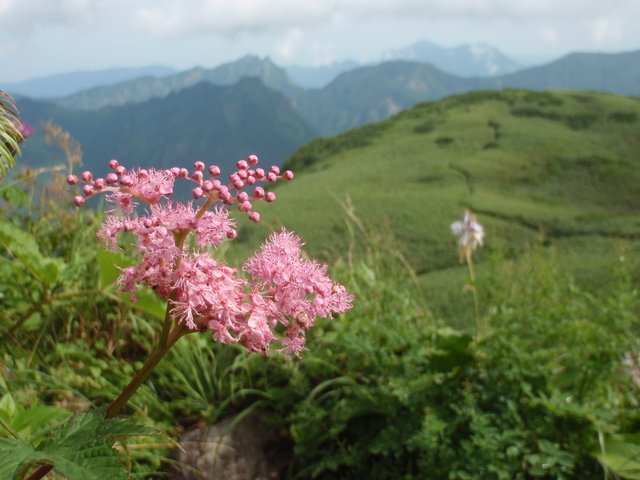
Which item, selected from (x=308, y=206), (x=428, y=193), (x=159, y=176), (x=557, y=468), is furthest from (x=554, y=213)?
(x=159, y=176)

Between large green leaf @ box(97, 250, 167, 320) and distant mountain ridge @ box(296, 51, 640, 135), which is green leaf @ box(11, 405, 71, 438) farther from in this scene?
distant mountain ridge @ box(296, 51, 640, 135)

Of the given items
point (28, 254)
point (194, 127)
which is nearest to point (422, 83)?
point (194, 127)

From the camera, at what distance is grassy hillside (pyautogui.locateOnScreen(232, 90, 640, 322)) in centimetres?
436

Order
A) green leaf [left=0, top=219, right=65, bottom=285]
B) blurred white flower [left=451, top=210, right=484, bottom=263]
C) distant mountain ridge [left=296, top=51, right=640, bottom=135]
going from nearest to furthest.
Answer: green leaf [left=0, top=219, right=65, bottom=285] → blurred white flower [left=451, top=210, right=484, bottom=263] → distant mountain ridge [left=296, top=51, right=640, bottom=135]

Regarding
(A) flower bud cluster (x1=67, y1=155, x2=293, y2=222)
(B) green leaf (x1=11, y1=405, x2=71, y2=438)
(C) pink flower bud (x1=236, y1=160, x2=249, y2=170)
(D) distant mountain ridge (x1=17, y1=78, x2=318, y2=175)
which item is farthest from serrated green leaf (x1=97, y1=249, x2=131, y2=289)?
(D) distant mountain ridge (x1=17, y1=78, x2=318, y2=175)

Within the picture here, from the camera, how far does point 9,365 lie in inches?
94.3

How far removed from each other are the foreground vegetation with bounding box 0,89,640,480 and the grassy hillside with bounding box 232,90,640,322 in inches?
42.9

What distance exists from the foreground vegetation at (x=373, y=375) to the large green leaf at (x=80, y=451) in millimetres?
682

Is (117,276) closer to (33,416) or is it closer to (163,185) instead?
(33,416)

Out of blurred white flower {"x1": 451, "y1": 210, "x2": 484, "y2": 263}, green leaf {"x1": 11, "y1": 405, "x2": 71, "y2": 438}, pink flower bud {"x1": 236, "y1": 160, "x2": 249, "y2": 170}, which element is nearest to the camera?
pink flower bud {"x1": 236, "y1": 160, "x2": 249, "y2": 170}

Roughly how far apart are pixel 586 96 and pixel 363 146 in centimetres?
335

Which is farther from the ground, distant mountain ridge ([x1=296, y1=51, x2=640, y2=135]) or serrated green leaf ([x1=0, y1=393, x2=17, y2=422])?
distant mountain ridge ([x1=296, y1=51, x2=640, y2=135])

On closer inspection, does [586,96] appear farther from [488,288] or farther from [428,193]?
[488,288]

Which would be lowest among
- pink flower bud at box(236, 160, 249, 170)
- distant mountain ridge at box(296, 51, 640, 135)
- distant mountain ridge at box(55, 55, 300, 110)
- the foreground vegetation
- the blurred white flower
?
the foreground vegetation
